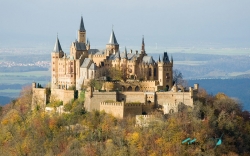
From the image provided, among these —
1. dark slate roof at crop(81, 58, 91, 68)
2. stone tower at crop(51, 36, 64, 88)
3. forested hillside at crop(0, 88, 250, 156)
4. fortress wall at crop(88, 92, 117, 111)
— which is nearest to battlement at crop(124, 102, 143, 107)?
forested hillside at crop(0, 88, 250, 156)

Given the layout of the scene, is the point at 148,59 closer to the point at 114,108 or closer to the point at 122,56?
the point at 122,56

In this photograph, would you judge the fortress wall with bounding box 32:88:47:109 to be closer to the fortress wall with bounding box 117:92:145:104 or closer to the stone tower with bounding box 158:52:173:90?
the fortress wall with bounding box 117:92:145:104

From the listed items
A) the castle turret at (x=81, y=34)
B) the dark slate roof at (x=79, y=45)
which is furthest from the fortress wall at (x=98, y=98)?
the castle turret at (x=81, y=34)

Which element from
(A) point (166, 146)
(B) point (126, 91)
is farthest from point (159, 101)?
(A) point (166, 146)

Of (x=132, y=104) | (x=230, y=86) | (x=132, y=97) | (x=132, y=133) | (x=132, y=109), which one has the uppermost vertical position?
(x=230, y=86)

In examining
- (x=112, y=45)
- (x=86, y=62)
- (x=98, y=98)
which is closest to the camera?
(x=98, y=98)

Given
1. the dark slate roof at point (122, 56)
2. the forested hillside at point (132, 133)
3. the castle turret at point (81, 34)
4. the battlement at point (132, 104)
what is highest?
the castle turret at point (81, 34)

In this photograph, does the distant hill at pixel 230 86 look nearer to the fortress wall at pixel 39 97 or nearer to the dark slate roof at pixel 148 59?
the dark slate roof at pixel 148 59

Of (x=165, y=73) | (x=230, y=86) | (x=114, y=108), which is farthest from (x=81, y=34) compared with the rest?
(x=230, y=86)
